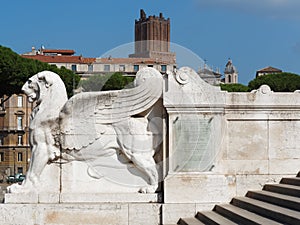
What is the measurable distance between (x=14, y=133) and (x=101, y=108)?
5524cm

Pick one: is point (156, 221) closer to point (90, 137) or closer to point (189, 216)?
point (189, 216)

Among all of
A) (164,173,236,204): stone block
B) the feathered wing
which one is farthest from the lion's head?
(164,173,236,204): stone block

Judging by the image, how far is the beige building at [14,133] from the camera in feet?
206

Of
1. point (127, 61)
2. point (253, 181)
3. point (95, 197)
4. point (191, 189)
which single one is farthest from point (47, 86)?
point (253, 181)

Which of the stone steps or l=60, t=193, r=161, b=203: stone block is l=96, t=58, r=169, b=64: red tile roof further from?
the stone steps

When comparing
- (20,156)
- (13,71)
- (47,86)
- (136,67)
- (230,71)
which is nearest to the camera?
(47,86)

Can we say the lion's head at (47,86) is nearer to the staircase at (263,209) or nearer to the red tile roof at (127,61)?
the red tile roof at (127,61)

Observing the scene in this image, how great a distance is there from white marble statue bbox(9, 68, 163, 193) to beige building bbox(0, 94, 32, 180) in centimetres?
5316

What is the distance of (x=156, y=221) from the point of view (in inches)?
384

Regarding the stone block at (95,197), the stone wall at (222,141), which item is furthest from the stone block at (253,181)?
the stone block at (95,197)

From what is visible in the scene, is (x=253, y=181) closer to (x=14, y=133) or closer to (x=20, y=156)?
(x=20, y=156)

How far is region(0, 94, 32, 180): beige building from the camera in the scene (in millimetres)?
62688

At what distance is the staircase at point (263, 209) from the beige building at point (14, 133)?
178ft

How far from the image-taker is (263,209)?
8.45 m
